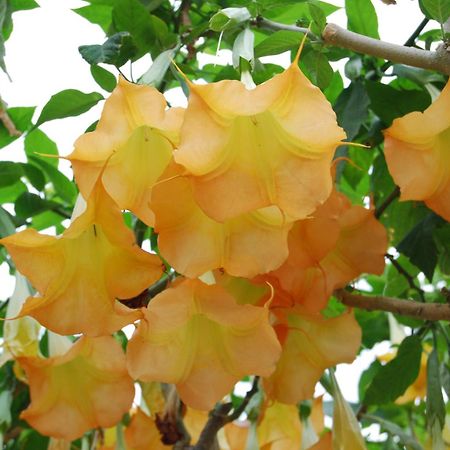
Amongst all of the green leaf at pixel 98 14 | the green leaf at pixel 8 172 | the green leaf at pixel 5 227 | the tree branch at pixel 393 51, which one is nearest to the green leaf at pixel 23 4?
the green leaf at pixel 98 14

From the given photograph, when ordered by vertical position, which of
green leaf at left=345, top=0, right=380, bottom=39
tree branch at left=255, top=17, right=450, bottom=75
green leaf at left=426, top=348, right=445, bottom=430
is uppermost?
tree branch at left=255, top=17, right=450, bottom=75

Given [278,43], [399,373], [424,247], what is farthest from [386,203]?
[278,43]

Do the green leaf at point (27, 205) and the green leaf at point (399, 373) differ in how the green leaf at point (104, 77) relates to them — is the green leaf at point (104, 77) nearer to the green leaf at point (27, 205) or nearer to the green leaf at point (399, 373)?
the green leaf at point (27, 205)

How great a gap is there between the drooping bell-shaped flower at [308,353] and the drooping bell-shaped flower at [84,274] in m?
0.32

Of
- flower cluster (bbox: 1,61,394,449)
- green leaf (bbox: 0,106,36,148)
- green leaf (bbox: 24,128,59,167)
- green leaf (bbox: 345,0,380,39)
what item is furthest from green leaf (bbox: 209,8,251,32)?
green leaf (bbox: 24,128,59,167)

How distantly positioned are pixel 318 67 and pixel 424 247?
376mm

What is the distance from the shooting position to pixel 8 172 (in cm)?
145

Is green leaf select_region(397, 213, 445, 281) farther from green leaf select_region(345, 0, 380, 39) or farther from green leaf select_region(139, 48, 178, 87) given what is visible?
green leaf select_region(139, 48, 178, 87)

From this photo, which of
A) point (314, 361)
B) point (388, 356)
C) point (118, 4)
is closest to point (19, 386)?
point (314, 361)

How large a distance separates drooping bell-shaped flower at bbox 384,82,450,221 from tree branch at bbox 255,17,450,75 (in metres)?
0.05

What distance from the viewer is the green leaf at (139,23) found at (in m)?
1.21

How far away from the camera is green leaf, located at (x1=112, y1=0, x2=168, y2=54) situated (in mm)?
1209

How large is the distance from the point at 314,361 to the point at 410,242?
0.91ft

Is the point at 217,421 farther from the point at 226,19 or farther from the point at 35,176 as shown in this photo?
the point at 226,19
